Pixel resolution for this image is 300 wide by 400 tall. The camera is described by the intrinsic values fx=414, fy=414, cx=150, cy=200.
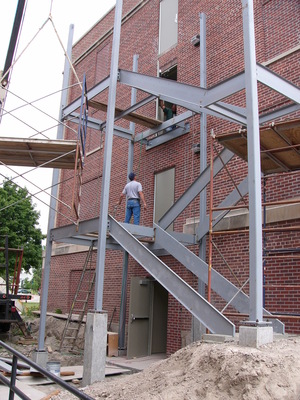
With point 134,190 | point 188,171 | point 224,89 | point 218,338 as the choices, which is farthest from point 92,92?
point 218,338

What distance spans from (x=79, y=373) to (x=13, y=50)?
27.6ft

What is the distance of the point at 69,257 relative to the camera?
17203 millimetres

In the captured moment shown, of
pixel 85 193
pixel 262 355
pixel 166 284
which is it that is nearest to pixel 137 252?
pixel 166 284

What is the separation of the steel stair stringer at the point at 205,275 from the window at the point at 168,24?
7.55m

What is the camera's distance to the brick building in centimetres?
897

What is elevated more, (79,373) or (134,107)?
(134,107)

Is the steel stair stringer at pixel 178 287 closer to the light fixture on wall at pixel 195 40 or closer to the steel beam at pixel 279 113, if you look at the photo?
the steel beam at pixel 279 113

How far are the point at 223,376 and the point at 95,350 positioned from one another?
Result: 3.85m

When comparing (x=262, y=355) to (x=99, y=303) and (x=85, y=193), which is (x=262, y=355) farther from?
(x=85, y=193)

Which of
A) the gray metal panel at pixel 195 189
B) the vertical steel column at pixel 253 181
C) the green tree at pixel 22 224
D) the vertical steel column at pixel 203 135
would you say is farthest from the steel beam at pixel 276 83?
the green tree at pixel 22 224

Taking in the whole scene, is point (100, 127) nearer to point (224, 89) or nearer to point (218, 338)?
point (224, 89)

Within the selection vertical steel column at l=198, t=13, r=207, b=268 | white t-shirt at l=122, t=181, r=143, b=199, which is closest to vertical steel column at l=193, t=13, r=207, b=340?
vertical steel column at l=198, t=13, r=207, b=268

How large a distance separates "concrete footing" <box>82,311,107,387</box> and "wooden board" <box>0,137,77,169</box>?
3.66 metres

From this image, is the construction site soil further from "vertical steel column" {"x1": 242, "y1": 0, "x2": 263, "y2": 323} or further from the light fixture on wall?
the light fixture on wall
